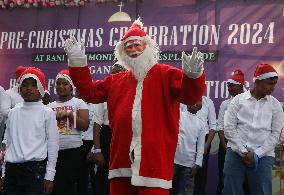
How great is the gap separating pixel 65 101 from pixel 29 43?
329 centimetres

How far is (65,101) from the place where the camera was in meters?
5.04

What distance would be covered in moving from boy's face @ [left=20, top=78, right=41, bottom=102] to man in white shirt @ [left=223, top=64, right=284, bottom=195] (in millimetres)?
1837

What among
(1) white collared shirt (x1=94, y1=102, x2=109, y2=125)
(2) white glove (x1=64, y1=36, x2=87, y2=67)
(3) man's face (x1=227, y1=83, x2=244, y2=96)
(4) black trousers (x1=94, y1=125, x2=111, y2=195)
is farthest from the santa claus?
(3) man's face (x1=227, y1=83, x2=244, y2=96)

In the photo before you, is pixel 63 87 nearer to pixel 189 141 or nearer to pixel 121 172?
pixel 189 141

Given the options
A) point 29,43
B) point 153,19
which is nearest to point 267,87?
point 153,19

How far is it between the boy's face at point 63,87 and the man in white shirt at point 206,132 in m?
2.05

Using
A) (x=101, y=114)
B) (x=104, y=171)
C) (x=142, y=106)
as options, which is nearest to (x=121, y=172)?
(x=142, y=106)

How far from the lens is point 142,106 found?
3244 mm

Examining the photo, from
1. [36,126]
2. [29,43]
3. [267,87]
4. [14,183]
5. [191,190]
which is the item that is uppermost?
[29,43]

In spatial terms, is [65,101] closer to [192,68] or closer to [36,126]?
[36,126]

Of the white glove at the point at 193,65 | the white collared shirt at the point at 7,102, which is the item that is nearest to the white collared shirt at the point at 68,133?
the white collared shirt at the point at 7,102

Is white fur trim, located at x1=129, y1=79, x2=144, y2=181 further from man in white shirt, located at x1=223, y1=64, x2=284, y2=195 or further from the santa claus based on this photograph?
man in white shirt, located at x1=223, y1=64, x2=284, y2=195

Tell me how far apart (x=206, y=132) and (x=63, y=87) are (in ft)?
7.52

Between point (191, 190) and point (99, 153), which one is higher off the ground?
point (99, 153)
